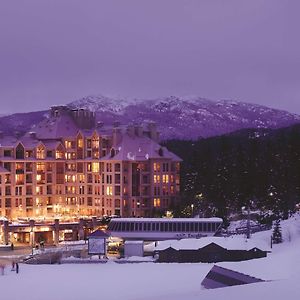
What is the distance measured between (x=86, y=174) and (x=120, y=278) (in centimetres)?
3398

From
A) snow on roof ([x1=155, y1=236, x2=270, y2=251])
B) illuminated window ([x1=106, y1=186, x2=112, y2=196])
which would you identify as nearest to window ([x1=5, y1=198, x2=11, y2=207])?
illuminated window ([x1=106, y1=186, x2=112, y2=196])

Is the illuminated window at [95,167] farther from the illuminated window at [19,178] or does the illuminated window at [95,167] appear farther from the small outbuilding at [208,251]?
the small outbuilding at [208,251]

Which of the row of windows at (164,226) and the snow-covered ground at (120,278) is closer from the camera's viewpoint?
the snow-covered ground at (120,278)

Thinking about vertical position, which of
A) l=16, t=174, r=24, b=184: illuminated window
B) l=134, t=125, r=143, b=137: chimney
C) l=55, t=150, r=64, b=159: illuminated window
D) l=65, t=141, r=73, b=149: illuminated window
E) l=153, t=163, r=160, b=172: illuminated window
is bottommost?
l=16, t=174, r=24, b=184: illuminated window

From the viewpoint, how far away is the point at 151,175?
70.4m

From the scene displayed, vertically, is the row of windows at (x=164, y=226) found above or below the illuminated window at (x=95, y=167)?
below

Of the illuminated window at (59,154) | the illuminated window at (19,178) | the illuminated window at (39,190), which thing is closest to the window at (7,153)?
the illuminated window at (19,178)

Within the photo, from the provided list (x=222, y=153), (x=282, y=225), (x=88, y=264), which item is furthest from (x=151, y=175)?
(x=88, y=264)

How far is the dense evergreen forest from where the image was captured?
66.7 metres

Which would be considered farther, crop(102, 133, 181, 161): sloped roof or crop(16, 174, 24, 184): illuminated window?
crop(16, 174, 24, 184): illuminated window

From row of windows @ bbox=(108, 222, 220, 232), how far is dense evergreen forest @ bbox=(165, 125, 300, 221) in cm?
738

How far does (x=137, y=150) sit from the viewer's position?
6994cm

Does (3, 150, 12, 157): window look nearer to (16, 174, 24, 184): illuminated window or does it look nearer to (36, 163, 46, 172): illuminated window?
(16, 174, 24, 184): illuminated window

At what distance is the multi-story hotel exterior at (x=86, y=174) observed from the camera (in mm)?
68812
